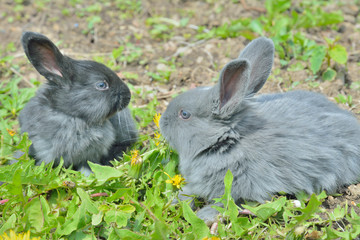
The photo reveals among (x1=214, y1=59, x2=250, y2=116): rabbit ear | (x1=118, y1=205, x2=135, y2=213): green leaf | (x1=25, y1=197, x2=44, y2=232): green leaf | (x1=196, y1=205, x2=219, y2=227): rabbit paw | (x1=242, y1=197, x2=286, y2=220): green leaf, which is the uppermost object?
(x1=214, y1=59, x2=250, y2=116): rabbit ear

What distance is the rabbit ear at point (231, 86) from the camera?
3.51m

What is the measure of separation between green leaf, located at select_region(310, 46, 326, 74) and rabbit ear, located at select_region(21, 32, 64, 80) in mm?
3277

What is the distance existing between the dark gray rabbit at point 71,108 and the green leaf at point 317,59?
2623 mm

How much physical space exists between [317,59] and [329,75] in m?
0.27

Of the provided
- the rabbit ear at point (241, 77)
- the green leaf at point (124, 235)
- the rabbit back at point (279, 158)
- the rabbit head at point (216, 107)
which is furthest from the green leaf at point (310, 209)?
the green leaf at point (124, 235)

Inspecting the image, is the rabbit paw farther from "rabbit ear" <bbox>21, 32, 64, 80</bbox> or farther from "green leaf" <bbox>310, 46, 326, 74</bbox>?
"green leaf" <bbox>310, 46, 326, 74</bbox>

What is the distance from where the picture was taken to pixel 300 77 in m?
5.61

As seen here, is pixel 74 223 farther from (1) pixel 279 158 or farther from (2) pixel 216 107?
(1) pixel 279 158

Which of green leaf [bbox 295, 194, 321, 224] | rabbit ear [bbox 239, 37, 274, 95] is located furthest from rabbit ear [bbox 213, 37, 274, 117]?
green leaf [bbox 295, 194, 321, 224]

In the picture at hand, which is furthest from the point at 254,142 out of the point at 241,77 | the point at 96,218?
the point at 96,218

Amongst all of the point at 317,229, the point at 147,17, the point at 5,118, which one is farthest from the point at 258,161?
the point at 147,17

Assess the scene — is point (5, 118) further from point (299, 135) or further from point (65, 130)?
point (299, 135)

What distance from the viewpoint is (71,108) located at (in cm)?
428

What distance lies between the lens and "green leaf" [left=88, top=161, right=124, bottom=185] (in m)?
3.85
